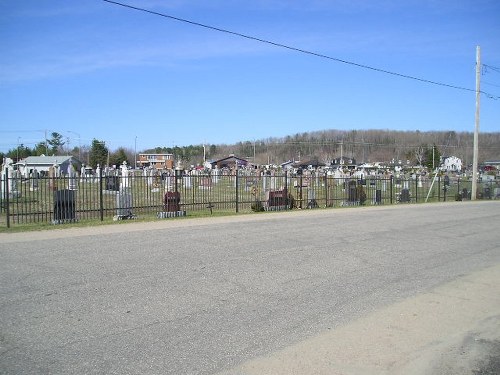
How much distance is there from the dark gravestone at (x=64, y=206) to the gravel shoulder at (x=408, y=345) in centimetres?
1236

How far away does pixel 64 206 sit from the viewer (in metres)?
15.1

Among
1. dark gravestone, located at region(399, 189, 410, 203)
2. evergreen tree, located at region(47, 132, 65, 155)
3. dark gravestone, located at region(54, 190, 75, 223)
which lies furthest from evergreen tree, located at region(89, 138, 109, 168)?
dark gravestone, located at region(54, 190, 75, 223)

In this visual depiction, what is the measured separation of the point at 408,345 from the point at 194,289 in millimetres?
3043

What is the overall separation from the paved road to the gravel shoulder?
0.71 ft

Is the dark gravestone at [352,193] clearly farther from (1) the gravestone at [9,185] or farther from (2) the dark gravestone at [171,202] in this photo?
(1) the gravestone at [9,185]

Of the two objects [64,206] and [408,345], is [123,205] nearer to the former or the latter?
[64,206]

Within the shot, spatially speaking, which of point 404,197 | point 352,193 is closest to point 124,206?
point 352,193

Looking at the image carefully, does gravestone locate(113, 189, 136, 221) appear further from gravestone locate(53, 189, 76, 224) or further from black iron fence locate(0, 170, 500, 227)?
gravestone locate(53, 189, 76, 224)

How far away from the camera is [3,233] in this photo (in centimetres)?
1244

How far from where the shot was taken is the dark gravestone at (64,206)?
15.0 meters

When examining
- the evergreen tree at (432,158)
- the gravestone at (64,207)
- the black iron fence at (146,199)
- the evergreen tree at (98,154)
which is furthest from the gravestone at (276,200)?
the evergreen tree at (432,158)

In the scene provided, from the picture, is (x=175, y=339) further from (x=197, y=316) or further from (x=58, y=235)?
(x=58, y=235)

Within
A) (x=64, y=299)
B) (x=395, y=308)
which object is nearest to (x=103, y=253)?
(x=64, y=299)

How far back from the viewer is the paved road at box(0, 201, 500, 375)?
4.29m
